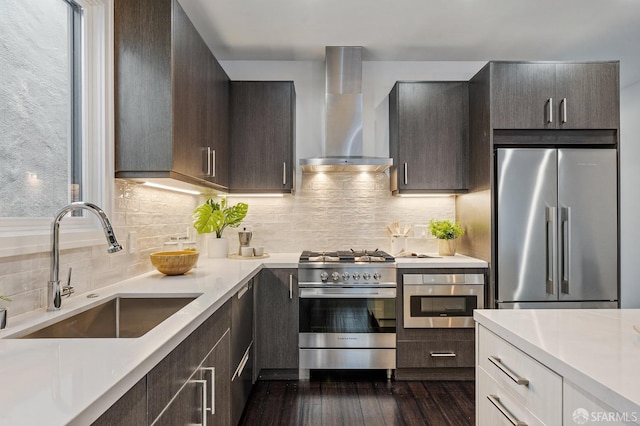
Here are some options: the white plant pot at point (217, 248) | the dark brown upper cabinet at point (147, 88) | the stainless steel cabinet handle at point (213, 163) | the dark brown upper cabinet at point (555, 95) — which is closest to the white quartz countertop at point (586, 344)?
the dark brown upper cabinet at point (147, 88)

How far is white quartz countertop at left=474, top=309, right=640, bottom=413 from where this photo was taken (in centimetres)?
75

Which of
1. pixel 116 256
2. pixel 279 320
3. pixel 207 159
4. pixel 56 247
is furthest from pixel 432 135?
pixel 56 247

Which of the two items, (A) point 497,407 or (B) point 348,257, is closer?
(A) point 497,407

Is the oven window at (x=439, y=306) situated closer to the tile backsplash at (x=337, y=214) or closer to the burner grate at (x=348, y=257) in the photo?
the burner grate at (x=348, y=257)

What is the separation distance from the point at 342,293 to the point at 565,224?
168 cm

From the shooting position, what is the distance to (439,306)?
9.22ft

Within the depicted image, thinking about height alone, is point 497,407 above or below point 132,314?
below

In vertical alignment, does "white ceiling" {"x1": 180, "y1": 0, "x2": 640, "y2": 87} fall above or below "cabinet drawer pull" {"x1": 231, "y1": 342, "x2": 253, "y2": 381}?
above

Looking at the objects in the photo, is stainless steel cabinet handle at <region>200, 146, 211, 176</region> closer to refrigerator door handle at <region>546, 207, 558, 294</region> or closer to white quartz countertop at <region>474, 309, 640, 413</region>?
white quartz countertop at <region>474, 309, 640, 413</region>

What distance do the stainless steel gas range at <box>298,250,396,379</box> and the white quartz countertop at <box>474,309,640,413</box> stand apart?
1464 mm

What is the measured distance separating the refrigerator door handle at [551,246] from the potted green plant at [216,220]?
234 cm

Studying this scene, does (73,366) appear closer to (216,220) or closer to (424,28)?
(216,220)

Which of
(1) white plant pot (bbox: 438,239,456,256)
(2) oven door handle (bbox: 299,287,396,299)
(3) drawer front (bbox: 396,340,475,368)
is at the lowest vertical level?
(3) drawer front (bbox: 396,340,475,368)

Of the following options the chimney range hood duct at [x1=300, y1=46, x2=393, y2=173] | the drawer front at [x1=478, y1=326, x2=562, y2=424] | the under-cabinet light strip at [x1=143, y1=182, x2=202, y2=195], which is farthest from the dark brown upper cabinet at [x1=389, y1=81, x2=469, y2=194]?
the drawer front at [x1=478, y1=326, x2=562, y2=424]
